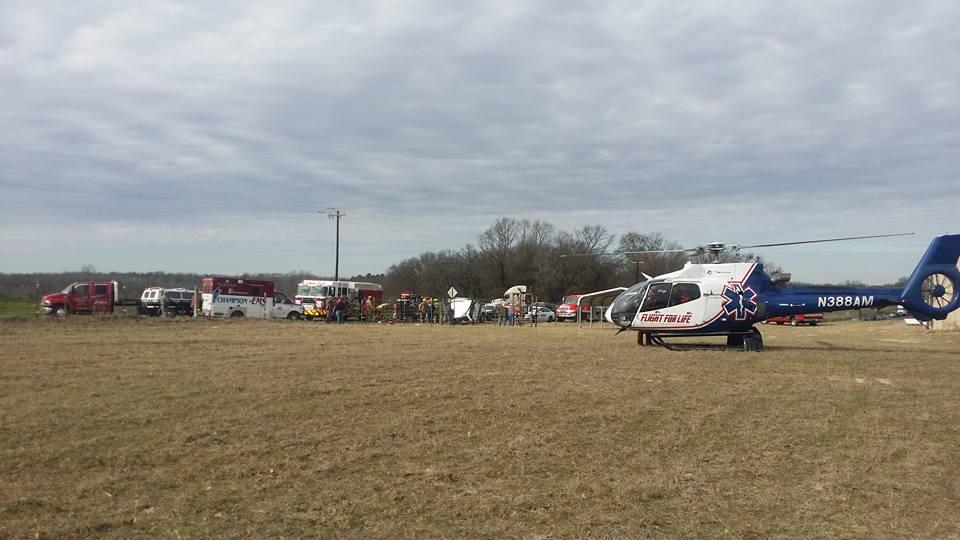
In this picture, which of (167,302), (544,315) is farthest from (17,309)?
(544,315)

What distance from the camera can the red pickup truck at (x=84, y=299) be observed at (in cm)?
3462

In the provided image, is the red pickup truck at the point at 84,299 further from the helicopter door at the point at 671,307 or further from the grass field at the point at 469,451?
the helicopter door at the point at 671,307

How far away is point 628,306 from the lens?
739 inches

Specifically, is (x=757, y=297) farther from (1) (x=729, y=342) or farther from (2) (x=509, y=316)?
(2) (x=509, y=316)

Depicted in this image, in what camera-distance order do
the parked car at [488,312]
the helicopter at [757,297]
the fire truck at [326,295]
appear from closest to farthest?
the helicopter at [757,297]
the fire truck at [326,295]
the parked car at [488,312]

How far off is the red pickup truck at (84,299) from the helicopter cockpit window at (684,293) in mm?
28863

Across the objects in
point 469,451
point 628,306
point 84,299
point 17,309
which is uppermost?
point 628,306

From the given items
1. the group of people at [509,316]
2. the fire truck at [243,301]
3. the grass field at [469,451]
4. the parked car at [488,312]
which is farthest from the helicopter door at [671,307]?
the parked car at [488,312]

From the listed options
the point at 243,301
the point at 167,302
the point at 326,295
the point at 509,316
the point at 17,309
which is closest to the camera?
the point at 167,302

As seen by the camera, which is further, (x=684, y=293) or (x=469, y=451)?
(x=684, y=293)

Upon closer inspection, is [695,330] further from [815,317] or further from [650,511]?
[815,317]

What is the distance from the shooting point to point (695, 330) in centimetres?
1827

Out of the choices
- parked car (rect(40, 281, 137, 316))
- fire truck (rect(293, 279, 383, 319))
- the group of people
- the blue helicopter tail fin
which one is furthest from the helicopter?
parked car (rect(40, 281, 137, 316))

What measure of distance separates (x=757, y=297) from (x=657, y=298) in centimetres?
246
